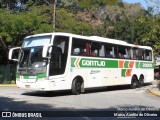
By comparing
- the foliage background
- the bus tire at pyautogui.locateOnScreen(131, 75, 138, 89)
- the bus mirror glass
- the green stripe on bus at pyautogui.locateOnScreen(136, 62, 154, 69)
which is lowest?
the bus tire at pyautogui.locateOnScreen(131, 75, 138, 89)

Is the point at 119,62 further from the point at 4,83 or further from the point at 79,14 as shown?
the point at 79,14

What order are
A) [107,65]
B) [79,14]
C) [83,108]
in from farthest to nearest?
1. [79,14]
2. [107,65]
3. [83,108]

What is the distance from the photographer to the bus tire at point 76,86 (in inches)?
765

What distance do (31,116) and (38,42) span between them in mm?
7636

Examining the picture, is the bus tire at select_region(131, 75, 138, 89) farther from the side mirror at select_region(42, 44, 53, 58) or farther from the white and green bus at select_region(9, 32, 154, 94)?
the side mirror at select_region(42, 44, 53, 58)

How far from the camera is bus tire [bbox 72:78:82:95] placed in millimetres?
19422

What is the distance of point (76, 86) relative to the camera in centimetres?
1958

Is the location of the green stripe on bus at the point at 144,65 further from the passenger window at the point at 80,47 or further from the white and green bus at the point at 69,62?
the passenger window at the point at 80,47

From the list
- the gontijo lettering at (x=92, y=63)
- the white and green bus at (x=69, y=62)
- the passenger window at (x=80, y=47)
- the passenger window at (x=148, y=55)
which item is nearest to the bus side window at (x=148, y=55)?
the passenger window at (x=148, y=55)

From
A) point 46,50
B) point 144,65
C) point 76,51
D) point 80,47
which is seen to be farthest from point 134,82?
point 46,50

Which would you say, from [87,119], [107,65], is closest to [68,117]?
[87,119]

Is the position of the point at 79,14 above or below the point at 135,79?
above

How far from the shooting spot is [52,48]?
1802cm

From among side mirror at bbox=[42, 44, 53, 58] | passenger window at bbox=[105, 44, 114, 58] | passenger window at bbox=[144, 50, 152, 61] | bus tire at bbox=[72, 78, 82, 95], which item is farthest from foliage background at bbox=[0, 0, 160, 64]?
side mirror at bbox=[42, 44, 53, 58]
